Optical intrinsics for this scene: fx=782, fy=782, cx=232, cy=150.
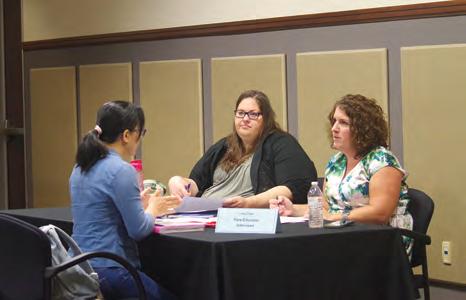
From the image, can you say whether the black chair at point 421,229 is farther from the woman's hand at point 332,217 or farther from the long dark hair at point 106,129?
the long dark hair at point 106,129

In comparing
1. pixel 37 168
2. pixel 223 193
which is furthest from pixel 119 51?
pixel 223 193

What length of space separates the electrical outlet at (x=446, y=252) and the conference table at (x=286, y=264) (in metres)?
1.80

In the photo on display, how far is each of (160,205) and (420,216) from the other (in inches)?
47.4

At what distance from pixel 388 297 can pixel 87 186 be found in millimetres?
1243

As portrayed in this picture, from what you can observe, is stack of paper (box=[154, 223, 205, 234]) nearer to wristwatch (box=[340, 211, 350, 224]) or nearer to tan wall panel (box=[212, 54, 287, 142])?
wristwatch (box=[340, 211, 350, 224])

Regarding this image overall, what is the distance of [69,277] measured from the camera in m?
2.86

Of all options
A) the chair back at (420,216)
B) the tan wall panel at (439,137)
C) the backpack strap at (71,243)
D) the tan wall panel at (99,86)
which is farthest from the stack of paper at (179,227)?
the tan wall panel at (99,86)

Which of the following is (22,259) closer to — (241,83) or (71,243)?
(71,243)

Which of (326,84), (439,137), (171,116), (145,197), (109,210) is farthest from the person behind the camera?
(171,116)

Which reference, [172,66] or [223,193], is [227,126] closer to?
[172,66]

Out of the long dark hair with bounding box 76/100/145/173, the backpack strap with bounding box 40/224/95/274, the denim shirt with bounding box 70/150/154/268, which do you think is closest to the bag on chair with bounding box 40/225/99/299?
the backpack strap with bounding box 40/224/95/274

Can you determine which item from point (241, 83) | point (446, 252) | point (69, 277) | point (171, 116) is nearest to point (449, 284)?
point (446, 252)

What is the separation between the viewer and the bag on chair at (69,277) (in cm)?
282

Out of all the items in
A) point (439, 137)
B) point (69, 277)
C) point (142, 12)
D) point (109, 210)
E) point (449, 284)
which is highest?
point (142, 12)
